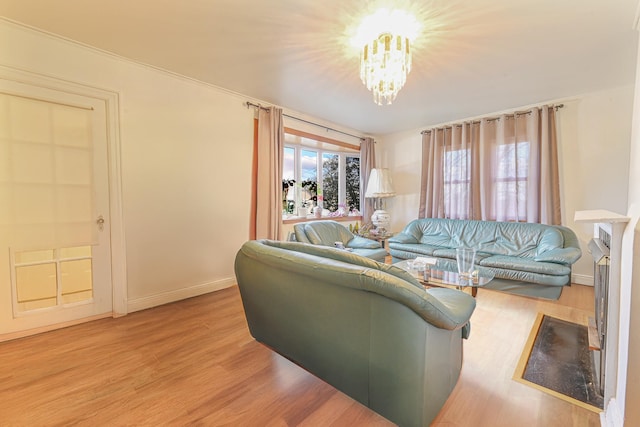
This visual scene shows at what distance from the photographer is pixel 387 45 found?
6.48ft

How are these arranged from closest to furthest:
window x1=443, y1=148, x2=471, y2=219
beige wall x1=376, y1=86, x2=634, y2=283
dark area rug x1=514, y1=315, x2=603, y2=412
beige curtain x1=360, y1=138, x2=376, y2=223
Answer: dark area rug x1=514, y1=315, x2=603, y2=412
beige wall x1=376, y1=86, x2=634, y2=283
window x1=443, y1=148, x2=471, y2=219
beige curtain x1=360, y1=138, x2=376, y2=223

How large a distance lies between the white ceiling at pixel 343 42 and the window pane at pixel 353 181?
2006 mm

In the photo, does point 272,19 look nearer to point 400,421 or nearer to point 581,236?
point 400,421

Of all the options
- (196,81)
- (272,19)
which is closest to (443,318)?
(272,19)

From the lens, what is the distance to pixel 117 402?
1461 mm

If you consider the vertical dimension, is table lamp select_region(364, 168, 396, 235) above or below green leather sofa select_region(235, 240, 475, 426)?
above

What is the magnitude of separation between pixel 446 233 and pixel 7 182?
15.9 ft

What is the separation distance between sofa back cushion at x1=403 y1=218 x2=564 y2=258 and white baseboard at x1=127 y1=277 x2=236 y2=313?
285 centimetres

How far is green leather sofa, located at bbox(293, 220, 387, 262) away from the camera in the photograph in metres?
3.44

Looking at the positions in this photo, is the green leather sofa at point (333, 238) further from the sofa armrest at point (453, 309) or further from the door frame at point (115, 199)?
the sofa armrest at point (453, 309)


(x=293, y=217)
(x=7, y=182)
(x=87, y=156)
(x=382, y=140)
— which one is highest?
(x=382, y=140)

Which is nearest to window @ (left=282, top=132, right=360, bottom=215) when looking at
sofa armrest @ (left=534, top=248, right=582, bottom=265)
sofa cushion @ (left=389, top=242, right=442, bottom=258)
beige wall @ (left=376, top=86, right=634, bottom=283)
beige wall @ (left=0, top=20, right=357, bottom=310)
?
beige wall @ (left=0, top=20, right=357, bottom=310)

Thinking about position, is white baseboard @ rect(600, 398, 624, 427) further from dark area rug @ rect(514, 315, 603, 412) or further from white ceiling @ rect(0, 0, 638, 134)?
white ceiling @ rect(0, 0, 638, 134)

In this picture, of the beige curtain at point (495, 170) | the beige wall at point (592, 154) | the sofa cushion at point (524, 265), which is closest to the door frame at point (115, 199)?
the sofa cushion at point (524, 265)
